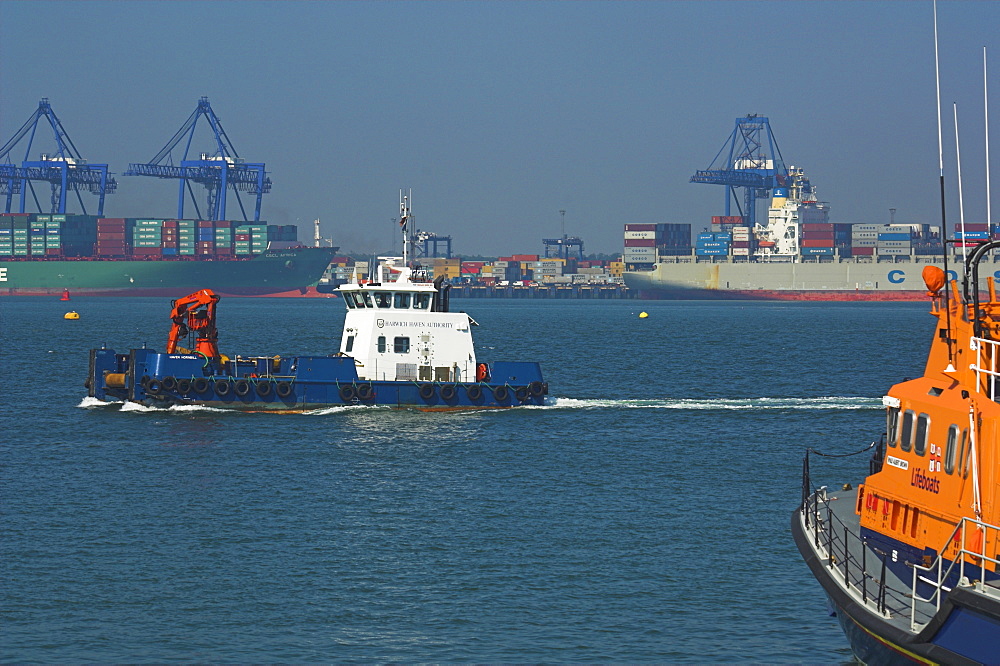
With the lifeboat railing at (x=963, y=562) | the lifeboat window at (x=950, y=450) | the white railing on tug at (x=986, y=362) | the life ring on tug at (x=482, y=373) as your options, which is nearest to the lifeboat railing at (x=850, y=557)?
the lifeboat railing at (x=963, y=562)

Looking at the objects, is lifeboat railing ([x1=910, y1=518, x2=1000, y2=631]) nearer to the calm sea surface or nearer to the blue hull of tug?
the calm sea surface

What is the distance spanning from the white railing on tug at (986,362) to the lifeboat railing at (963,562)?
1349mm

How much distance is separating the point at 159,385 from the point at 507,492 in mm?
16414

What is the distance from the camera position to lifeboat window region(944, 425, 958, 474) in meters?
12.2

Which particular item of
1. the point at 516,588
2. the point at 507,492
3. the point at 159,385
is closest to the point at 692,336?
the point at 159,385

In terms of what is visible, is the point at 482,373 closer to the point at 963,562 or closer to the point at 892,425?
the point at 892,425

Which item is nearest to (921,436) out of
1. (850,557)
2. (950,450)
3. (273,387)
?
(950,450)

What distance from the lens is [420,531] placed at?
71.9ft

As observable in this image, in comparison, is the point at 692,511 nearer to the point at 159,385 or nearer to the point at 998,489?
the point at 998,489

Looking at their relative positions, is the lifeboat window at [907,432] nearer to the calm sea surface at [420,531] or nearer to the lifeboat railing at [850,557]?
the lifeboat railing at [850,557]

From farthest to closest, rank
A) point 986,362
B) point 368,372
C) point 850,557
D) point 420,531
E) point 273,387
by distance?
1. point 368,372
2. point 273,387
3. point 420,531
4. point 850,557
5. point 986,362

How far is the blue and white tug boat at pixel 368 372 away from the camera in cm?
3784

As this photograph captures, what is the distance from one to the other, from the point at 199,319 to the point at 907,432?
29.9 metres

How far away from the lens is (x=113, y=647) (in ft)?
50.0
